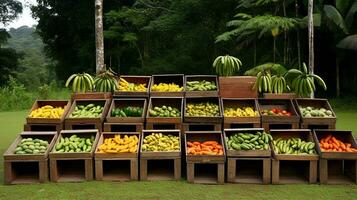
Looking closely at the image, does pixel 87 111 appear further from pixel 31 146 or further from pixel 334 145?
pixel 334 145

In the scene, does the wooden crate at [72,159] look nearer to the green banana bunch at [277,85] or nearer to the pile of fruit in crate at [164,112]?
the pile of fruit in crate at [164,112]

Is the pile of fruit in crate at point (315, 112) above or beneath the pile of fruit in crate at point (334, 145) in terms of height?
above

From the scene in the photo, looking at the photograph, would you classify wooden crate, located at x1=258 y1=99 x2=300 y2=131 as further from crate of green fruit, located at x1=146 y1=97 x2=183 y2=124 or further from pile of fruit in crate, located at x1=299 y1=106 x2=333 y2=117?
crate of green fruit, located at x1=146 y1=97 x2=183 y2=124

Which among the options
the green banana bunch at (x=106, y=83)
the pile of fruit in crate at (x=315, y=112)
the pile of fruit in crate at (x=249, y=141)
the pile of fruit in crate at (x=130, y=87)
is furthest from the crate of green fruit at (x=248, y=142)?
the green banana bunch at (x=106, y=83)

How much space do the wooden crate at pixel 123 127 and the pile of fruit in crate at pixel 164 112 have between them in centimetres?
24

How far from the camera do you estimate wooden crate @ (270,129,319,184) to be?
6.00 meters

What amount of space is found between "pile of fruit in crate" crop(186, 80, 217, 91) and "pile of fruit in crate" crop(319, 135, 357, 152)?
1.80 metres

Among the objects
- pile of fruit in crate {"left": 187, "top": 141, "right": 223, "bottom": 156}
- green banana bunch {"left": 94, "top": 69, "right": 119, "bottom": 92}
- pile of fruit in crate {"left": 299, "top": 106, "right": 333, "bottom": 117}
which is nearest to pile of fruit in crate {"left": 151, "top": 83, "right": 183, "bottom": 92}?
green banana bunch {"left": 94, "top": 69, "right": 119, "bottom": 92}

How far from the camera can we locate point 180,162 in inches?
242

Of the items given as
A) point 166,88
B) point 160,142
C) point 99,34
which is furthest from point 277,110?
point 99,34

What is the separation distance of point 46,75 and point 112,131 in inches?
1361

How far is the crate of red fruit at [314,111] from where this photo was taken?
260 inches

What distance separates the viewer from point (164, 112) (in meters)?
6.85

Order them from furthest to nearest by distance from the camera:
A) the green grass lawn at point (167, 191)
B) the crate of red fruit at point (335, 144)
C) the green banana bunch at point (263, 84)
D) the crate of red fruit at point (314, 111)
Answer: the green banana bunch at point (263, 84) < the crate of red fruit at point (314, 111) < the crate of red fruit at point (335, 144) < the green grass lawn at point (167, 191)
